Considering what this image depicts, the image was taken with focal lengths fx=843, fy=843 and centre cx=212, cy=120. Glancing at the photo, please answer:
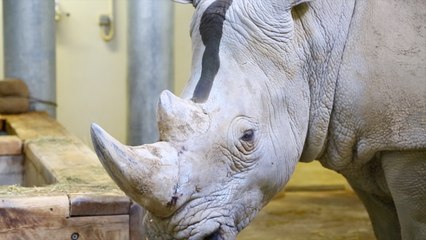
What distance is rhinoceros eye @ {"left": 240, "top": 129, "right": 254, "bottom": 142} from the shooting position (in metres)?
2.24

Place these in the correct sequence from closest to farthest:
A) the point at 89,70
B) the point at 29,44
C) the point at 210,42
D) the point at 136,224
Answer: the point at 210,42, the point at 136,224, the point at 29,44, the point at 89,70

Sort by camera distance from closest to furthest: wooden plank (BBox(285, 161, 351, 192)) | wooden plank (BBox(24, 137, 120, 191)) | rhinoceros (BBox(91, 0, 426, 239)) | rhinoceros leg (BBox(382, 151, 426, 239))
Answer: rhinoceros (BBox(91, 0, 426, 239)) < rhinoceros leg (BBox(382, 151, 426, 239)) < wooden plank (BBox(24, 137, 120, 191)) < wooden plank (BBox(285, 161, 351, 192))

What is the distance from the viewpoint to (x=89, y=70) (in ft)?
22.2

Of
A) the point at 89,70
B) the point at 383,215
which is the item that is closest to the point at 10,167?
the point at 383,215

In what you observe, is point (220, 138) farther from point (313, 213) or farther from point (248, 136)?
point (313, 213)

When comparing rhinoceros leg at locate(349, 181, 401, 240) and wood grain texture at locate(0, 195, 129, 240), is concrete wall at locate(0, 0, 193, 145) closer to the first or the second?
rhinoceros leg at locate(349, 181, 401, 240)

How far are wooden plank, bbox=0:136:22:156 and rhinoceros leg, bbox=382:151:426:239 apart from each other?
1772 mm

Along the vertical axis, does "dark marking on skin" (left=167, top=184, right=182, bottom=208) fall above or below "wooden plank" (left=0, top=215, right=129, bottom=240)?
above

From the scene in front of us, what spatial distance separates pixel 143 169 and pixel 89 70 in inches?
190

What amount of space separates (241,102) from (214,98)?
75 mm

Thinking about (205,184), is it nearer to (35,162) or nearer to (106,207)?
(106,207)

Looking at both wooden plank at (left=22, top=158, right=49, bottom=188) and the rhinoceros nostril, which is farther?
wooden plank at (left=22, top=158, right=49, bottom=188)

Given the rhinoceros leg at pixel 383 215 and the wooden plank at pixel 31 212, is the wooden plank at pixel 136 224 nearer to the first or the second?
the wooden plank at pixel 31 212

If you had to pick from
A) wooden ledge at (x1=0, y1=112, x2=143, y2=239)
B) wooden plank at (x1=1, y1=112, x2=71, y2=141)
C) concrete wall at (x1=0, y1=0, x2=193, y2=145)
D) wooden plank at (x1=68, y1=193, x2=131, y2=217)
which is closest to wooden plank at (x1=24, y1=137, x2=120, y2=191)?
wooden ledge at (x1=0, y1=112, x2=143, y2=239)
